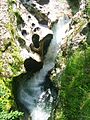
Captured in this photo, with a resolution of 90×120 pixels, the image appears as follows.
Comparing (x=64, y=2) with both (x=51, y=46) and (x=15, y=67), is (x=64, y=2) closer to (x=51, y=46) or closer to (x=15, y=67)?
(x=51, y=46)

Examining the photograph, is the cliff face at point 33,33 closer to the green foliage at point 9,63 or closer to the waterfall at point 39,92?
the green foliage at point 9,63

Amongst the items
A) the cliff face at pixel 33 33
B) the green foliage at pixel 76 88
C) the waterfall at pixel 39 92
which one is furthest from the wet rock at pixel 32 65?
the green foliage at pixel 76 88

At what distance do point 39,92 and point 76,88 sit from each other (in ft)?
12.4

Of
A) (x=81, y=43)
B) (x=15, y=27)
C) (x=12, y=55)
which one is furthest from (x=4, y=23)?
(x=81, y=43)

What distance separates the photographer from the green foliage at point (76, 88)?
26.6 ft

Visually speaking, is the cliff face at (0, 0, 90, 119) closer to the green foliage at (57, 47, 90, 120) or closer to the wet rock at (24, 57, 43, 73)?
the wet rock at (24, 57, 43, 73)

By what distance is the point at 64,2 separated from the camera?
50.0ft

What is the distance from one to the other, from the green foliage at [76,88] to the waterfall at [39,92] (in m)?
2.49

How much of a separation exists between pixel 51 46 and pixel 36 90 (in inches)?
77.7

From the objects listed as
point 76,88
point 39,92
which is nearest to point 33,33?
point 39,92

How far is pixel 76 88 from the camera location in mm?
8359

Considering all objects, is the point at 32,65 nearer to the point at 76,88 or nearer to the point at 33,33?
the point at 33,33

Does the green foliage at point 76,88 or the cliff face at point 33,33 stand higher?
the cliff face at point 33,33

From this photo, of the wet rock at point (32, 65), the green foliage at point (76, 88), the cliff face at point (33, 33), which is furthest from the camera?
the wet rock at point (32, 65)
